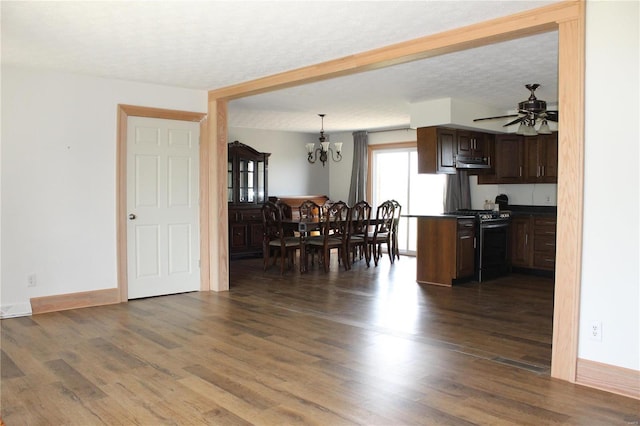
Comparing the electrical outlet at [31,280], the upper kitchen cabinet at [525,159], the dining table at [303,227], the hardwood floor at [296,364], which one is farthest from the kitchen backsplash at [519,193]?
the electrical outlet at [31,280]

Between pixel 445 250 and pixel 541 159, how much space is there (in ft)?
7.22

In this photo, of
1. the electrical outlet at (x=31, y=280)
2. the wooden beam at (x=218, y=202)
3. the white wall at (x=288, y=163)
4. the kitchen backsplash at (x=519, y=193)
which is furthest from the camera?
the white wall at (x=288, y=163)

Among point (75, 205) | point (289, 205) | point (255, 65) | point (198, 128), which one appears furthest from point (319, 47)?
point (289, 205)

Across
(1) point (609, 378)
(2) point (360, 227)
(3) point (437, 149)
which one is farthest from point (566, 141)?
(2) point (360, 227)

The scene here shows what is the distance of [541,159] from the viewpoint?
7.48m

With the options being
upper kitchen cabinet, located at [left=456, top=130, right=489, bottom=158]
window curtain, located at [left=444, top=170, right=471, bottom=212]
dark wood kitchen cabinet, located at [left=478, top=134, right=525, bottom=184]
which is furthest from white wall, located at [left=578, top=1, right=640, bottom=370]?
window curtain, located at [left=444, top=170, right=471, bottom=212]

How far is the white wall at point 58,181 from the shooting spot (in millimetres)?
4961

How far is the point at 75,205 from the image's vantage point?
210 inches

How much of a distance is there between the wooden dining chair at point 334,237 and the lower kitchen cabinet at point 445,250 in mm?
1305

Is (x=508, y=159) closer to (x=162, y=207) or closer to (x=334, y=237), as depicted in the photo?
(x=334, y=237)

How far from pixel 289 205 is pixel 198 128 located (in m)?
3.78

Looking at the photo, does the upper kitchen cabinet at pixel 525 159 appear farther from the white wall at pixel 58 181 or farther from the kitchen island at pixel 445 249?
the white wall at pixel 58 181

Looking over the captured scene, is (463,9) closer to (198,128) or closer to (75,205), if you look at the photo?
(198,128)

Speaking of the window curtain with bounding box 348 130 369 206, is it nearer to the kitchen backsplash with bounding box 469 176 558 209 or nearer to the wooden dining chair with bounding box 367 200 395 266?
the wooden dining chair with bounding box 367 200 395 266
